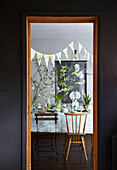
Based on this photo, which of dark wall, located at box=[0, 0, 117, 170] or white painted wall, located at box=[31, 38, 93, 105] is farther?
white painted wall, located at box=[31, 38, 93, 105]

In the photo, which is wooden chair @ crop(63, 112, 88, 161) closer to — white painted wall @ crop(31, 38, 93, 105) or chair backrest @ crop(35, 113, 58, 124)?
chair backrest @ crop(35, 113, 58, 124)

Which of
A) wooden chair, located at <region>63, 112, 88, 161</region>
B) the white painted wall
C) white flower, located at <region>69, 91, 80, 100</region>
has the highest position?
the white painted wall

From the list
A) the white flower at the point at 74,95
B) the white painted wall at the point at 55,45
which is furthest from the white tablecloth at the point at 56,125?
the white painted wall at the point at 55,45

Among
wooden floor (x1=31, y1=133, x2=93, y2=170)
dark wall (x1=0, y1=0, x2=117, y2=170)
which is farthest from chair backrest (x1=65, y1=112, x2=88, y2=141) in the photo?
dark wall (x1=0, y1=0, x2=117, y2=170)

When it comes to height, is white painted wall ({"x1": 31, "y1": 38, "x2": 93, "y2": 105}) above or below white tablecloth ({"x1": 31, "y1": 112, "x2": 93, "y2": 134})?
above

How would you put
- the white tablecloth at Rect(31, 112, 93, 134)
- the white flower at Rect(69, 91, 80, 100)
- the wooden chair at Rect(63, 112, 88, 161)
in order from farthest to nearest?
the white flower at Rect(69, 91, 80, 100)
the white tablecloth at Rect(31, 112, 93, 134)
the wooden chair at Rect(63, 112, 88, 161)

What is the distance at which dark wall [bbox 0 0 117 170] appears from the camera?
220 centimetres

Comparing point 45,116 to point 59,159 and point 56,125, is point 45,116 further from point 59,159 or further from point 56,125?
point 59,159

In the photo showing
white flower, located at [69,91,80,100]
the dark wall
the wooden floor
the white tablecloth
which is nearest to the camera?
Answer: the dark wall

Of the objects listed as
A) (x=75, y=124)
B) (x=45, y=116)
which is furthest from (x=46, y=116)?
(x=75, y=124)
